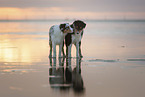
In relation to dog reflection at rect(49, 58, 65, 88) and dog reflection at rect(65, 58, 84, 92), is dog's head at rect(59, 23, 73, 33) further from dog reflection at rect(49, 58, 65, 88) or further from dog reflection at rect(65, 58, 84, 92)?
dog reflection at rect(65, 58, 84, 92)

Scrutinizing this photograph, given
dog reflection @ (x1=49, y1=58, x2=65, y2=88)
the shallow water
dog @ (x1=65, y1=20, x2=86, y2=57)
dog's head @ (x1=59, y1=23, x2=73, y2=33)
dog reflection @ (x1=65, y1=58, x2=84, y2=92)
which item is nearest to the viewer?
the shallow water

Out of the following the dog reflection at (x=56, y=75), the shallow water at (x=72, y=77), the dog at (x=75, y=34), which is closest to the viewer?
the shallow water at (x=72, y=77)

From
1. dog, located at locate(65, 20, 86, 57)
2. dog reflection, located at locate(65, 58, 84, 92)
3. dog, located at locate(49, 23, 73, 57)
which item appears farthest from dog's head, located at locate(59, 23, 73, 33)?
dog reflection, located at locate(65, 58, 84, 92)

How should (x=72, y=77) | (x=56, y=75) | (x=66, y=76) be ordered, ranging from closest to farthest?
1. (x=72, y=77)
2. (x=66, y=76)
3. (x=56, y=75)

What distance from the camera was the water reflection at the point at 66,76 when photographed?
8.10 metres

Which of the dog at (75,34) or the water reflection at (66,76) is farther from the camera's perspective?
the dog at (75,34)

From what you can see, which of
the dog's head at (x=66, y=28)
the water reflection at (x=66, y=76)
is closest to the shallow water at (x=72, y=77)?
the water reflection at (x=66, y=76)

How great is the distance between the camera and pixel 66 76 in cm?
951

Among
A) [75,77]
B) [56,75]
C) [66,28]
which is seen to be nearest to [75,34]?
[66,28]

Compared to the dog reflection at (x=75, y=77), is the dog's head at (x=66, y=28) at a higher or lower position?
higher

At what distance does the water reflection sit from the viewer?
26.6 feet

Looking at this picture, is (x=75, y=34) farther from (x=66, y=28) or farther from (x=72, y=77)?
(x=72, y=77)

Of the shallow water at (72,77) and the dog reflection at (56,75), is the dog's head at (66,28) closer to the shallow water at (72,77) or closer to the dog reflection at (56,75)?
the shallow water at (72,77)

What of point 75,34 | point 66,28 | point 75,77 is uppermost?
point 66,28
